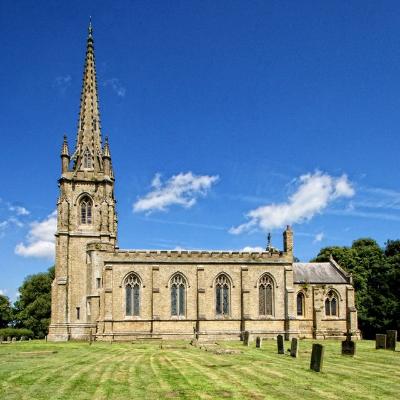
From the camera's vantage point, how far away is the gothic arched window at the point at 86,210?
159 ft

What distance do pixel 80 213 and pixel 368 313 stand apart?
99.8 ft

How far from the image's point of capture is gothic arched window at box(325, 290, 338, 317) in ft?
158

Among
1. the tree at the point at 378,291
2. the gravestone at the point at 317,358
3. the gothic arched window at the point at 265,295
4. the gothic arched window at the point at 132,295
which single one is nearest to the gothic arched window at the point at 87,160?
the gothic arched window at the point at 132,295

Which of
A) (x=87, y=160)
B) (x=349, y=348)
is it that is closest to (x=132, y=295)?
(x=87, y=160)

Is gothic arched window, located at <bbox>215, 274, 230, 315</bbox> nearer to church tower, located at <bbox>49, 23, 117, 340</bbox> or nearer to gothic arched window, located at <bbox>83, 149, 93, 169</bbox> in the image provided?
church tower, located at <bbox>49, 23, 117, 340</bbox>

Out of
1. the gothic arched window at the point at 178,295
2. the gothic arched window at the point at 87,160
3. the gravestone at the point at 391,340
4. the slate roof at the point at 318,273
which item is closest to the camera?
the gravestone at the point at 391,340

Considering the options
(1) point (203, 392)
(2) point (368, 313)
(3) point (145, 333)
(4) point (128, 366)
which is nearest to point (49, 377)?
(4) point (128, 366)

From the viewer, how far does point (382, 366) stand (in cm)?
2116

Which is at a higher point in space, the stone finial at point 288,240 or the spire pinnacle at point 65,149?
the spire pinnacle at point 65,149

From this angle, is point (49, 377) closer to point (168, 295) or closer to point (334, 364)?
point (334, 364)

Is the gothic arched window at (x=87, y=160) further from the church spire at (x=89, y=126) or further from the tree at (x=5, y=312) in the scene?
the tree at (x=5, y=312)

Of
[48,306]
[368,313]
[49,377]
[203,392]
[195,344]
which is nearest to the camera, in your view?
[203,392]

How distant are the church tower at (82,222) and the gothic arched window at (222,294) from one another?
1052cm

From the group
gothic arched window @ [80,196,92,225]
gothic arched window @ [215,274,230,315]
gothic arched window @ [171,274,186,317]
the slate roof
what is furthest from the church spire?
the slate roof
